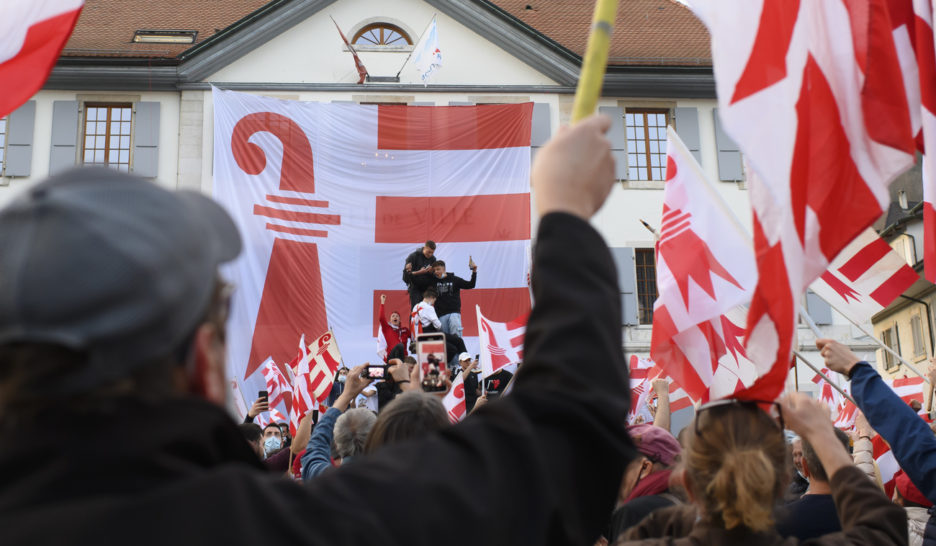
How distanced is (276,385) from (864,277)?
9380 millimetres

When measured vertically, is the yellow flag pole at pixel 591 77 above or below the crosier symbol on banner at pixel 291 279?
below

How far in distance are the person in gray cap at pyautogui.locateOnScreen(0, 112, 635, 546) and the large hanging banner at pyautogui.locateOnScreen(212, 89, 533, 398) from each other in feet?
52.8

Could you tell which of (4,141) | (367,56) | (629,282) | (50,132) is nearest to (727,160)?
(629,282)

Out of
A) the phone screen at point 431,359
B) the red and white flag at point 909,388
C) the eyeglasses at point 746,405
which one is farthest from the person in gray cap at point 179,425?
the red and white flag at point 909,388

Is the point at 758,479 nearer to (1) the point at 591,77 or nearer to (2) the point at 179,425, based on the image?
(1) the point at 591,77

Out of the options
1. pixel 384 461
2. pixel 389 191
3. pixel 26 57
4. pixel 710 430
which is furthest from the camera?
pixel 389 191

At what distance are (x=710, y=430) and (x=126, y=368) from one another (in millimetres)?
2085

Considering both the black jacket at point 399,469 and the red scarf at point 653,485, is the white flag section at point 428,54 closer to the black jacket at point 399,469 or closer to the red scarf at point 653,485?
the red scarf at point 653,485

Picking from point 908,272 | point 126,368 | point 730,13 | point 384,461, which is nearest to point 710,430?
point 730,13

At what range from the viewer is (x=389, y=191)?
18.4 metres

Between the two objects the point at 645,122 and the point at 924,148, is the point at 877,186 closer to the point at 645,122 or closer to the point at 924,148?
the point at 924,148

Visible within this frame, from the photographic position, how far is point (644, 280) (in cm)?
2447

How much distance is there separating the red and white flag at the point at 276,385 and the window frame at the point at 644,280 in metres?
10.5

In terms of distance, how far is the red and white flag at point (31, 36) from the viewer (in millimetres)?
4996
